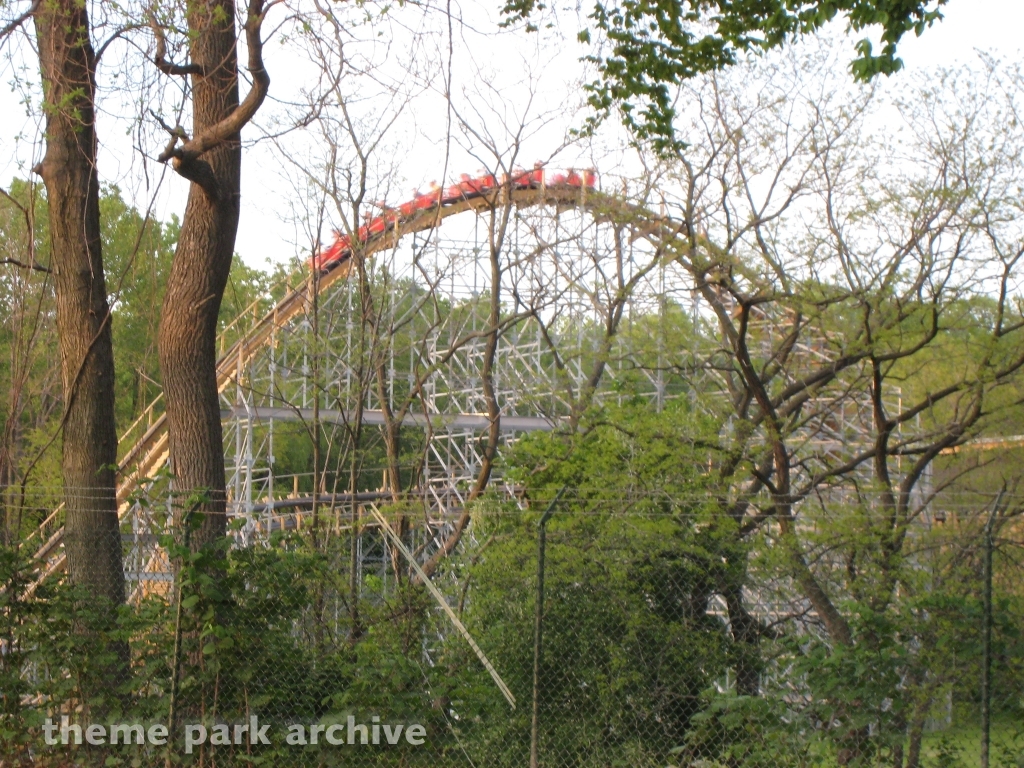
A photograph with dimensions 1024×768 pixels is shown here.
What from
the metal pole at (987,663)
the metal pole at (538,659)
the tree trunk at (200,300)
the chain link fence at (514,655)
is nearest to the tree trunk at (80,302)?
the tree trunk at (200,300)

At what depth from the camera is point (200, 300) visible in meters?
7.19

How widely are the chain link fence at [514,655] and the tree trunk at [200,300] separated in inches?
29.6

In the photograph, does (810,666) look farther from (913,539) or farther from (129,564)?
(129,564)

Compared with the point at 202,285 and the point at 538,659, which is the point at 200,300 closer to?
the point at 202,285

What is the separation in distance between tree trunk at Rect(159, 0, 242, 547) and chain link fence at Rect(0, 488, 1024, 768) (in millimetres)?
752

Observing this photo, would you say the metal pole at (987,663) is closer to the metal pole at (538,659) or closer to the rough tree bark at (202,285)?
the metal pole at (538,659)

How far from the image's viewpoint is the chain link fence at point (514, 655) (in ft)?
18.1

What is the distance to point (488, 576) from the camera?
6.63 meters

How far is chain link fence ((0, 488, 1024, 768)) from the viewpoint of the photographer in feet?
18.1

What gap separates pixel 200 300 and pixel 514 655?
128 inches

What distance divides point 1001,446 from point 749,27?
882 cm

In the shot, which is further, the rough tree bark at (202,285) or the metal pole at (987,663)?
the rough tree bark at (202,285)

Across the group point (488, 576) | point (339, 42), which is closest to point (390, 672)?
point (488, 576)

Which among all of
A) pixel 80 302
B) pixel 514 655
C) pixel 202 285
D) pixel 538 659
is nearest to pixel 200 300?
pixel 202 285
